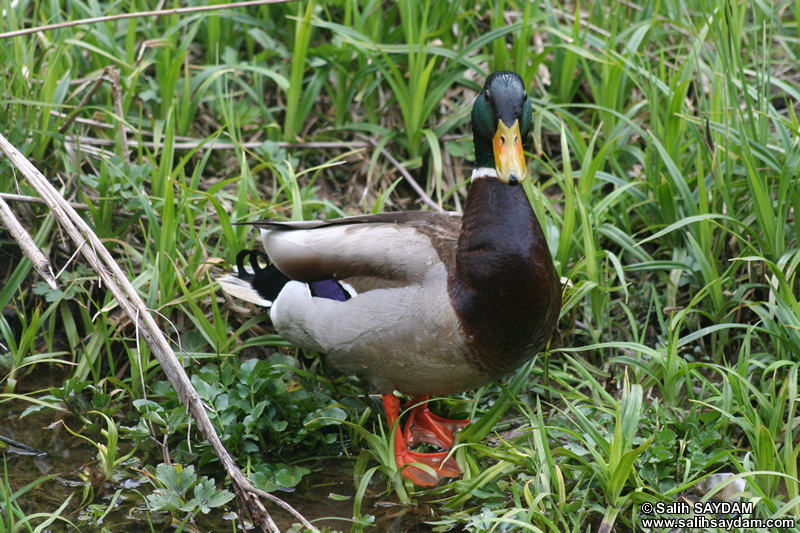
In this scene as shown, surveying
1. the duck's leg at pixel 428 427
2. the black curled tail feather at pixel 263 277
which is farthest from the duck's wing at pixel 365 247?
the duck's leg at pixel 428 427

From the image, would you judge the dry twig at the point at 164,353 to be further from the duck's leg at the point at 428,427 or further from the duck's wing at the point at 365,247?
the duck's leg at the point at 428,427

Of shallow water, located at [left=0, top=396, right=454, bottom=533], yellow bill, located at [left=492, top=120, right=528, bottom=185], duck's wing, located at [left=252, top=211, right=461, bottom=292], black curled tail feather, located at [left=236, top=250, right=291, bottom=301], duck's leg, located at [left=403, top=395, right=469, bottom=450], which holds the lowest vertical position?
shallow water, located at [left=0, top=396, right=454, bottom=533]

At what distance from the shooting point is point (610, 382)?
333 cm

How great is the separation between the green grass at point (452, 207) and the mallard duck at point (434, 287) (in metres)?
0.22

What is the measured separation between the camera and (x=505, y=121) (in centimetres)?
278

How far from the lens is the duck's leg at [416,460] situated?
3.01 meters

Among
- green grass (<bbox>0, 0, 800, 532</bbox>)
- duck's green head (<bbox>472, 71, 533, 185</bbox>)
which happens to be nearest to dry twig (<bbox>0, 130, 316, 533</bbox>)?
green grass (<bbox>0, 0, 800, 532</bbox>)

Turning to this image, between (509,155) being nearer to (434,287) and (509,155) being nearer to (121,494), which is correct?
(434,287)

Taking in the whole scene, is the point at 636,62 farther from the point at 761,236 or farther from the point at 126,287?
the point at 126,287

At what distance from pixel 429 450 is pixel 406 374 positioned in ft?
1.70

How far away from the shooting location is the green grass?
289cm

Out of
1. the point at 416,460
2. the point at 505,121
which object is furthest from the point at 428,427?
the point at 505,121

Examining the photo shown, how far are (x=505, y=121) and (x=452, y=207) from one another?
153 centimetres

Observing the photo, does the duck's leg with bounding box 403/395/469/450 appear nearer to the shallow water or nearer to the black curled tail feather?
the shallow water
